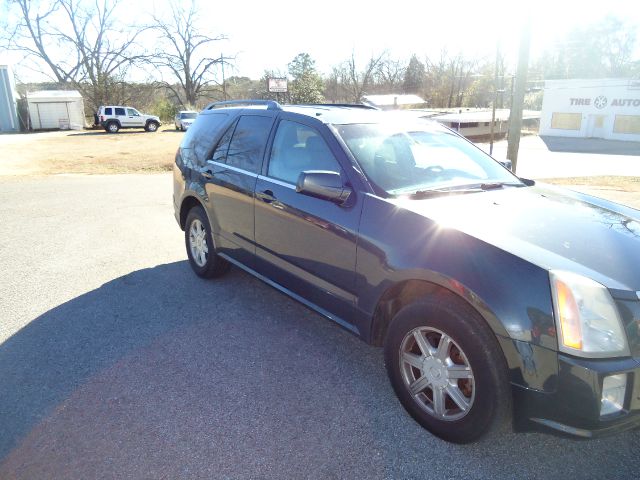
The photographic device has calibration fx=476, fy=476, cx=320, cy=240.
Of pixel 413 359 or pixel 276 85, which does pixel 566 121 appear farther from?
pixel 413 359

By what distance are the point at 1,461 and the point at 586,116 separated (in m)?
42.2

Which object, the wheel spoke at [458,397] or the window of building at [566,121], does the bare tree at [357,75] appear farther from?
the wheel spoke at [458,397]

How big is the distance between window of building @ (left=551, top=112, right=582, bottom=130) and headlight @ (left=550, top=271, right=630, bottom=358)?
134 feet

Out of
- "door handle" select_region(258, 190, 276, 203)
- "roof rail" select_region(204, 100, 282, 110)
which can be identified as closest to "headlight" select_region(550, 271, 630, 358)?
"door handle" select_region(258, 190, 276, 203)

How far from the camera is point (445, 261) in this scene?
245 centimetres

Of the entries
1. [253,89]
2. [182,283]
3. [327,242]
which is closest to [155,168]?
[182,283]

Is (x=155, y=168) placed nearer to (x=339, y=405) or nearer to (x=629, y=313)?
(x=339, y=405)

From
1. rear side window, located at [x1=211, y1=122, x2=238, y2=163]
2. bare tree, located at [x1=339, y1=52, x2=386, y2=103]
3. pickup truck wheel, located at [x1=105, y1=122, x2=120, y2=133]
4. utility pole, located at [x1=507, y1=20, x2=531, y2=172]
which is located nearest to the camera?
rear side window, located at [x1=211, y1=122, x2=238, y2=163]

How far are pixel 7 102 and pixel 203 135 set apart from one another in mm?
42009

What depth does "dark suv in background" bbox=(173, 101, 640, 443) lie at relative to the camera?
210cm

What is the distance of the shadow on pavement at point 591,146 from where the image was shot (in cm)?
2773

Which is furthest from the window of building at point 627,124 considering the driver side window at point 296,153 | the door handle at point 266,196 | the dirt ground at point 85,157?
the door handle at point 266,196

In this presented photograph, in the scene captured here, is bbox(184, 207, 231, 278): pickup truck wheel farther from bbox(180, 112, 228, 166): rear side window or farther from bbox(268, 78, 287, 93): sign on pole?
bbox(268, 78, 287, 93): sign on pole

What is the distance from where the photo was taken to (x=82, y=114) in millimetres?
41562
